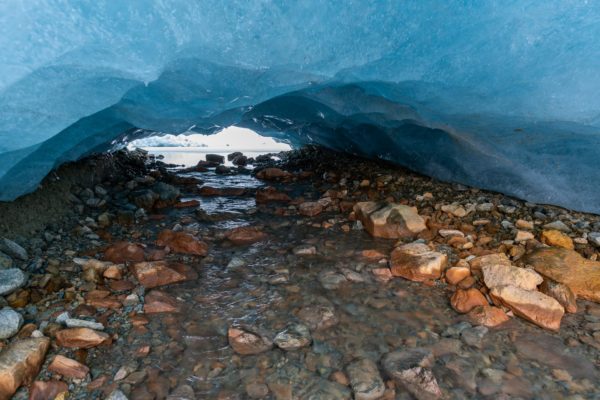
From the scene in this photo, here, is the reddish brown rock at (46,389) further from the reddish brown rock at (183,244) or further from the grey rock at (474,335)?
the grey rock at (474,335)

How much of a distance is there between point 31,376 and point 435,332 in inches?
86.6

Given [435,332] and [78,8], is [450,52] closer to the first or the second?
[435,332]

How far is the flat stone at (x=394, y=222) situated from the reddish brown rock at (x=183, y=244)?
176 cm

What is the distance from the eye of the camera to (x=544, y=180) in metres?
4.21

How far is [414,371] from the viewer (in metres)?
1.89

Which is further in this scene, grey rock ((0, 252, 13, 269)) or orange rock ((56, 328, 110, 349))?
grey rock ((0, 252, 13, 269))

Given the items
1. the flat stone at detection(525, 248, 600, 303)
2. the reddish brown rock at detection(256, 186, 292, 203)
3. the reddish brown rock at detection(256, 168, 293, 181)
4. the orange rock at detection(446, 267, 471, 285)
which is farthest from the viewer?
the reddish brown rock at detection(256, 168, 293, 181)

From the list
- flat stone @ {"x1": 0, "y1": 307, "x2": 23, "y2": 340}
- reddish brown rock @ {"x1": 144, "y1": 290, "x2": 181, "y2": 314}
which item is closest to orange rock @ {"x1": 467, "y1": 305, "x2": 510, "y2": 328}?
reddish brown rock @ {"x1": 144, "y1": 290, "x2": 181, "y2": 314}

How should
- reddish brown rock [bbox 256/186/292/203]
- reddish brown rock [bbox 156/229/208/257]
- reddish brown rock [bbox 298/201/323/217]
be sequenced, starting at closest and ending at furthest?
reddish brown rock [bbox 156/229/208/257], reddish brown rock [bbox 298/201/323/217], reddish brown rock [bbox 256/186/292/203]

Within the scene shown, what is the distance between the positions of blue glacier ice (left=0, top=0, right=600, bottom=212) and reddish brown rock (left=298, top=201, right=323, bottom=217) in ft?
4.60

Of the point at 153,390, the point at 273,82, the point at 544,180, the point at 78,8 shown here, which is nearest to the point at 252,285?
the point at 153,390

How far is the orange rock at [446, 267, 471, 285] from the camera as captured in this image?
279 cm

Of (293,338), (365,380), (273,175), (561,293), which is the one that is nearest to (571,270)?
(561,293)

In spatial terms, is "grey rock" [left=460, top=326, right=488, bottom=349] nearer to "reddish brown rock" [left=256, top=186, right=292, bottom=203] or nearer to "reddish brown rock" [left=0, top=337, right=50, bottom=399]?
"reddish brown rock" [left=0, top=337, right=50, bottom=399]
